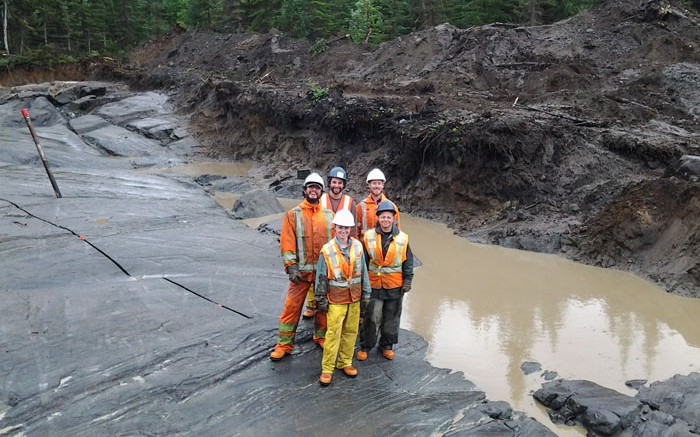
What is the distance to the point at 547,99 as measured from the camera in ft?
50.5

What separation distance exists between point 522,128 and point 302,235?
27.4ft

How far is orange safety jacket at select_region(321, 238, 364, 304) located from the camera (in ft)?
16.4

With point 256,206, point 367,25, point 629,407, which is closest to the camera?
point 629,407

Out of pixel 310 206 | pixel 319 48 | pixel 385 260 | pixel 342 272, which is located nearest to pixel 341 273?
pixel 342 272

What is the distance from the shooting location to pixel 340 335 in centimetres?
520

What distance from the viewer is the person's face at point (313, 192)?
17.8 ft

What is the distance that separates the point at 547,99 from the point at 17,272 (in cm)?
1370

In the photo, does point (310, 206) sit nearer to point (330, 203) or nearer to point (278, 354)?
point (330, 203)

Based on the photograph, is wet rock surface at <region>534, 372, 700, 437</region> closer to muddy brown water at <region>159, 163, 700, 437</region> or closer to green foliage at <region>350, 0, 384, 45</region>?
muddy brown water at <region>159, 163, 700, 437</region>

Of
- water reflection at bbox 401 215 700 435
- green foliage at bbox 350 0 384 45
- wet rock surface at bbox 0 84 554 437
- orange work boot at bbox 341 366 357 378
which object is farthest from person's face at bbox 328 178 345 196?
green foliage at bbox 350 0 384 45

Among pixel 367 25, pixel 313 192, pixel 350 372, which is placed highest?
pixel 367 25

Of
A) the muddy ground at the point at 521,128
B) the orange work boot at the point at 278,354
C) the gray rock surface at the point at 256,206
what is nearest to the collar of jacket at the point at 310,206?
the orange work boot at the point at 278,354

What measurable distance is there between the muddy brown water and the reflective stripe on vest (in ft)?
6.47

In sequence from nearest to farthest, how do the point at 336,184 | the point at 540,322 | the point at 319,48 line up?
the point at 336,184, the point at 540,322, the point at 319,48
